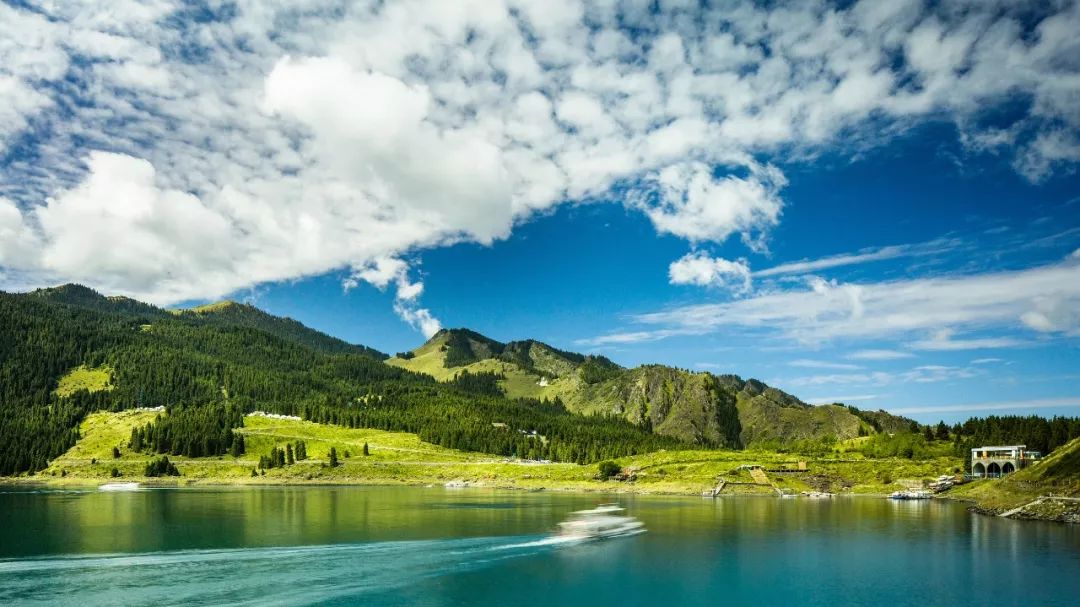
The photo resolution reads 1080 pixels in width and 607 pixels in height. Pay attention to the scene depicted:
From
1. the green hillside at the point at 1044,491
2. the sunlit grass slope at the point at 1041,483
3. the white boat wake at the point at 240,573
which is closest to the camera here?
the white boat wake at the point at 240,573

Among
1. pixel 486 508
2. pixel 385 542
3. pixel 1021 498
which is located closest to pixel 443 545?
pixel 385 542

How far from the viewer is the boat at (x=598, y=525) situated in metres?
98.1

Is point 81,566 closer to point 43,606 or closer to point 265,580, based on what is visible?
point 43,606

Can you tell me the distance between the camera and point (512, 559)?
77.9 m

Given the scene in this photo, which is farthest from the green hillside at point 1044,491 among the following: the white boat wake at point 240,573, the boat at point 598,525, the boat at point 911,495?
the white boat wake at point 240,573

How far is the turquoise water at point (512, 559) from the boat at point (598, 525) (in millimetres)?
3148

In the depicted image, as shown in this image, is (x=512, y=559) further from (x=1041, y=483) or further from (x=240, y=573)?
(x=1041, y=483)

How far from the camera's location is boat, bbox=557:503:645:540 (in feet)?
322

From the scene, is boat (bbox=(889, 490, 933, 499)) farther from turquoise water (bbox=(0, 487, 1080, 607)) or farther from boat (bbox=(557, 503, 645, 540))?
boat (bbox=(557, 503, 645, 540))

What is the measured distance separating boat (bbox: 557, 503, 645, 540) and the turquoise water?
3.15 meters

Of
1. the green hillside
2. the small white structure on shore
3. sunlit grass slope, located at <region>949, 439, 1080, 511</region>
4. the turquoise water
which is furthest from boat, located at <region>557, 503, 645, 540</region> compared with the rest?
the small white structure on shore

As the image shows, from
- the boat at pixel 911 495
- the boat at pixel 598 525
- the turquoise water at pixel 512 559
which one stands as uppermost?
the turquoise water at pixel 512 559

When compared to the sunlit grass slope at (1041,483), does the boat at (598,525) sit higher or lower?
lower

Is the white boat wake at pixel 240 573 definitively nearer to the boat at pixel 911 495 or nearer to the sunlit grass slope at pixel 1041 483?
the sunlit grass slope at pixel 1041 483
